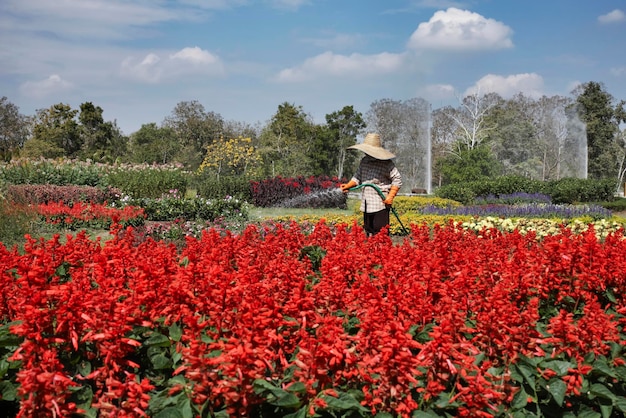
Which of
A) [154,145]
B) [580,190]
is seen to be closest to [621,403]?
[580,190]

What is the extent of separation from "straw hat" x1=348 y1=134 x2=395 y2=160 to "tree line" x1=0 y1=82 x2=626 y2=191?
702 inches

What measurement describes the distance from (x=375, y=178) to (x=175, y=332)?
5.72 metres

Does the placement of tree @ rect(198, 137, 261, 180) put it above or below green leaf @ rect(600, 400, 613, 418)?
above

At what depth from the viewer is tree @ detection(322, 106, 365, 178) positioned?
34.3 meters

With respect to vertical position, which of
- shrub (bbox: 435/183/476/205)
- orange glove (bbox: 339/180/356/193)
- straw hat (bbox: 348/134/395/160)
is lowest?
shrub (bbox: 435/183/476/205)

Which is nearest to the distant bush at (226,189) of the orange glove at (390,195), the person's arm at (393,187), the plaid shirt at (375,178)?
the plaid shirt at (375,178)

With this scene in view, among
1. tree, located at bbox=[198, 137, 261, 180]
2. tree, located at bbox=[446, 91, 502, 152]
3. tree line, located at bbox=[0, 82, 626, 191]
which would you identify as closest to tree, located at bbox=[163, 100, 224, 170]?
tree line, located at bbox=[0, 82, 626, 191]

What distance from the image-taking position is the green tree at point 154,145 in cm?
3794

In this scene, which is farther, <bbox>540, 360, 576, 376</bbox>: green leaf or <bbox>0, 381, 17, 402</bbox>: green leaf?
<bbox>540, 360, 576, 376</bbox>: green leaf

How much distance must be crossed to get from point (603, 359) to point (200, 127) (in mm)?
38251

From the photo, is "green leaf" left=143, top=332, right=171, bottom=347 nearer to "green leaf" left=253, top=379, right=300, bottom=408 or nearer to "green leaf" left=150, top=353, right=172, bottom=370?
"green leaf" left=150, top=353, right=172, bottom=370

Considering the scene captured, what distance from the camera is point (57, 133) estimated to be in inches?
1462

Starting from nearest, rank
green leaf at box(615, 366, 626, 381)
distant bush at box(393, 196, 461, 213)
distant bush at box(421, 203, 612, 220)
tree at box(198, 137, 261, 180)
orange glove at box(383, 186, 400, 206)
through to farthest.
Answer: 1. green leaf at box(615, 366, 626, 381)
2. orange glove at box(383, 186, 400, 206)
3. distant bush at box(421, 203, 612, 220)
4. distant bush at box(393, 196, 461, 213)
5. tree at box(198, 137, 261, 180)

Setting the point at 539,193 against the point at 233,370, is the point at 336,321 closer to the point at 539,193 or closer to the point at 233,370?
the point at 233,370
